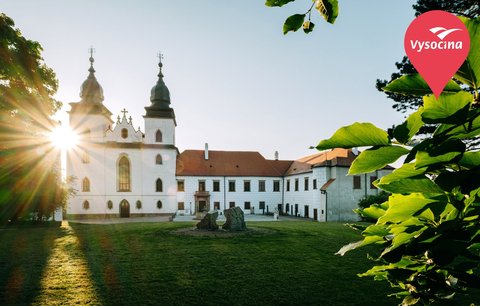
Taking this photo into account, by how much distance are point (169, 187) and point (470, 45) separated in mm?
40341

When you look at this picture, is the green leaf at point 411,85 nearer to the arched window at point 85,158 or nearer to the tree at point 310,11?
the tree at point 310,11

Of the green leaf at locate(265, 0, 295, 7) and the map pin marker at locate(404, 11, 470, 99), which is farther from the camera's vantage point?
the green leaf at locate(265, 0, 295, 7)

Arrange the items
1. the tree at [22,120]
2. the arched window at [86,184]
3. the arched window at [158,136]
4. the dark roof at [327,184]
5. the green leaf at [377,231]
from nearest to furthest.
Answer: the green leaf at [377,231], the tree at [22,120], the dark roof at [327,184], the arched window at [86,184], the arched window at [158,136]

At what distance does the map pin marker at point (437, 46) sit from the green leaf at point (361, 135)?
0.48 ft

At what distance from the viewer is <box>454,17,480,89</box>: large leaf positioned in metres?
0.64

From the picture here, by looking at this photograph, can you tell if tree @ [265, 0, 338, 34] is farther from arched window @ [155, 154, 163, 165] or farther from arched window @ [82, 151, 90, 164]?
arched window @ [82, 151, 90, 164]

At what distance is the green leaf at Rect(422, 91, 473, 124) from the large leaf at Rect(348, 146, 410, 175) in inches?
3.9

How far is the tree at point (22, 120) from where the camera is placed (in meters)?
15.5

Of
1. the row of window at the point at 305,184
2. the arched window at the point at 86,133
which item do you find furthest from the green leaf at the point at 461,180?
the arched window at the point at 86,133

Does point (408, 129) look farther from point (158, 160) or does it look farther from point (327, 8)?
point (158, 160)

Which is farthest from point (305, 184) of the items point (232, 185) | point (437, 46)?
point (437, 46)

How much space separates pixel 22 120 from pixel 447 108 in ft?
67.8

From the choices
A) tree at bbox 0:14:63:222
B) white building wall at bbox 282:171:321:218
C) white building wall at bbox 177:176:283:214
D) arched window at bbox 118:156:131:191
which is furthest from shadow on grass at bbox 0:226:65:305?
white building wall at bbox 282:171:321:218

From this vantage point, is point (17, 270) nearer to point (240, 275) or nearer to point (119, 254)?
point (119, 254)
